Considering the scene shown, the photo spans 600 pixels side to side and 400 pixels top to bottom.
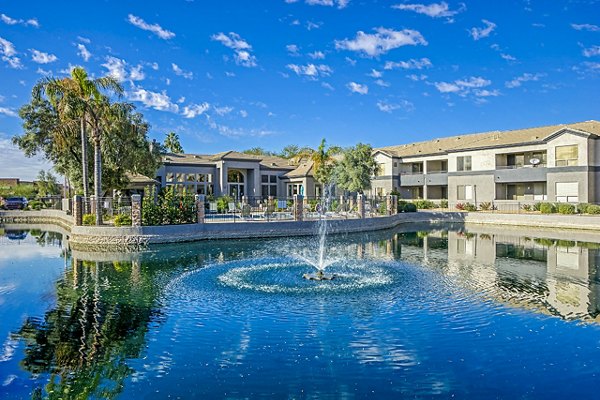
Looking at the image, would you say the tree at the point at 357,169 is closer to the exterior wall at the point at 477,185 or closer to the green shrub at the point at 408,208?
the green shrub at the point at 408,208

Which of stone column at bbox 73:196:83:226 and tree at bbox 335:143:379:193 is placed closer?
stone column at bbox 73:196:83:226

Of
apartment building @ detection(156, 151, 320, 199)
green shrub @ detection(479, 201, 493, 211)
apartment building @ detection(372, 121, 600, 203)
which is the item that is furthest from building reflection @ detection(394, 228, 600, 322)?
apartment building @ detection(156, 151, 320, 199)

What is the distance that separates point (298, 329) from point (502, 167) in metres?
42.4

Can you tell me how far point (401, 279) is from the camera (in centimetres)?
1602

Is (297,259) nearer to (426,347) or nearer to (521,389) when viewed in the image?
(426,347)

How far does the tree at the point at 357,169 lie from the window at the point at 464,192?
967 cm

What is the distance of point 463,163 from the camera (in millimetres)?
49781

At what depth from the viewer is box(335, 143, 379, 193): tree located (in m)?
49.7

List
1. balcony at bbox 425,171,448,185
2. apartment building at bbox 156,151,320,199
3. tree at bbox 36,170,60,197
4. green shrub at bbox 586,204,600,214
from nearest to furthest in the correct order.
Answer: green shrub at bbox 586,204,600,214
balcony at bbox 425,171,448,185
apartment building at bbox 156,151,320,199
tree at bbox 36,170,60,197

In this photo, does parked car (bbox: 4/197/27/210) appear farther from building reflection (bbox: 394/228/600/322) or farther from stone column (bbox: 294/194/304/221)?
building reflection (bbox: 394/228/600/322)

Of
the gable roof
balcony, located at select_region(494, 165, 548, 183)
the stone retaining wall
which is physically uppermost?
the gable roof

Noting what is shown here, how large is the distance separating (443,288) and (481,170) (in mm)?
36881

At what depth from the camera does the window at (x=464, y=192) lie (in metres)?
48.9

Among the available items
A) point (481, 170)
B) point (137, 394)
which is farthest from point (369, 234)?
point (137, 394)
